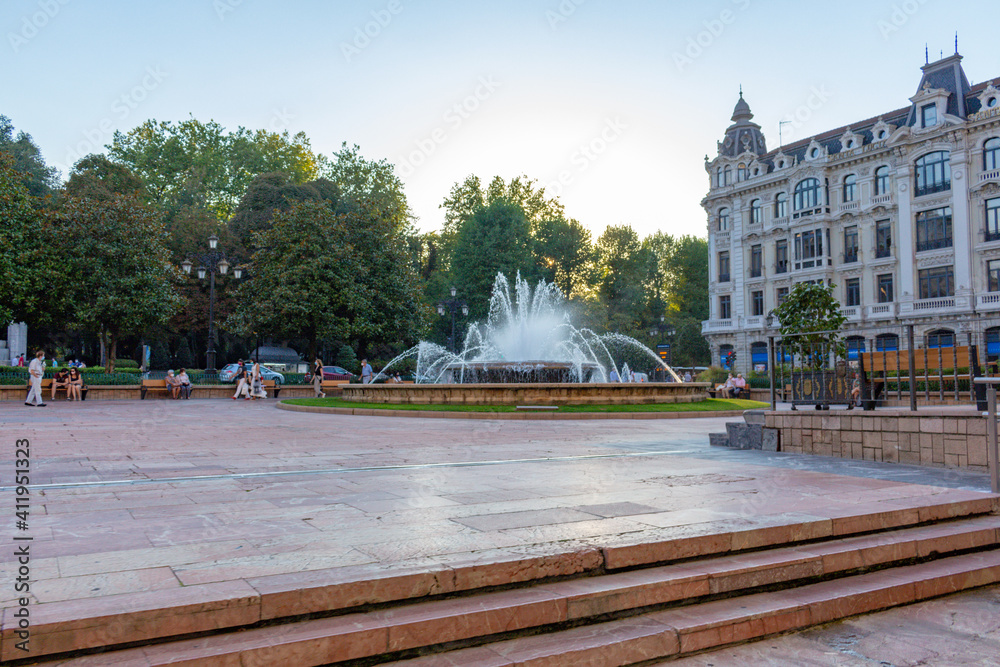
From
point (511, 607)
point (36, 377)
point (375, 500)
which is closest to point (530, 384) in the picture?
point (375, 500)

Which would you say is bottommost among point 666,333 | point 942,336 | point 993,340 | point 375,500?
point 375,500

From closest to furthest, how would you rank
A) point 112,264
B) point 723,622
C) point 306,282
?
point 723,622 < point 112,264 < point 306,282

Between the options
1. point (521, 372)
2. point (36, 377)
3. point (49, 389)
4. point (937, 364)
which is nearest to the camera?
point (937, 364)

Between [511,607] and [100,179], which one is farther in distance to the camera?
[100,179]

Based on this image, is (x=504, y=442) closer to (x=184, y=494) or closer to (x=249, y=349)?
(x=184, y=494)

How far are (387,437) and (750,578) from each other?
8378mm

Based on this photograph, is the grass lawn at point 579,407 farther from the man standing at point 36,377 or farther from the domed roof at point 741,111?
the domed roof at point 741,111

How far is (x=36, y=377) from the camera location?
20.9 m

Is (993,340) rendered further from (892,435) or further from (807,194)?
(892,435)

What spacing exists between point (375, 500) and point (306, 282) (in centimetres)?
3090

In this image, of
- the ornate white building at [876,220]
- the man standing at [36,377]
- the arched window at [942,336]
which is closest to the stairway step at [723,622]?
the man standing at [36,377]

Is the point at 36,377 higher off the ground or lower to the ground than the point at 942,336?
lower

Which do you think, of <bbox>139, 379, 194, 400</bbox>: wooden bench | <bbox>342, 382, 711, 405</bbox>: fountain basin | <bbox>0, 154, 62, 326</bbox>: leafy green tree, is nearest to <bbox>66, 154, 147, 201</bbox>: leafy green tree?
<bbox>0, 154, 62, 326</bbox>: leafy green tree

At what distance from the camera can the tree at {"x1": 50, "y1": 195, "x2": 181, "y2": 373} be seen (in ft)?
101
